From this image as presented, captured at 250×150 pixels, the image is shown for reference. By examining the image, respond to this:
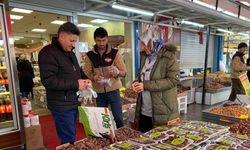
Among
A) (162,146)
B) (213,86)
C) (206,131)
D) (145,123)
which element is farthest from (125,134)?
(213,86)

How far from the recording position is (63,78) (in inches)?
78.5

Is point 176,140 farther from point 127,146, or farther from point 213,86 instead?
point 213,86

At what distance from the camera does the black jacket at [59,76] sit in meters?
1.89

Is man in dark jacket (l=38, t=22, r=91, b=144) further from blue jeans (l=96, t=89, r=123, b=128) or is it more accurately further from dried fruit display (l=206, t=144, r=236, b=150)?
dried fruit display (l=206, t=144, r=236, b=150)

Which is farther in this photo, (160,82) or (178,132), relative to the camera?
(160,82)

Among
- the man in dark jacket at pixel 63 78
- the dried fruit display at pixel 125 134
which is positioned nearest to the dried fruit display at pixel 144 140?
the dried fruit display at pixel 125 134

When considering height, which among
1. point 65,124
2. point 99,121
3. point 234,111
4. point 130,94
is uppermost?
point 99,121

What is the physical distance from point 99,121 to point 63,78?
0.70 m

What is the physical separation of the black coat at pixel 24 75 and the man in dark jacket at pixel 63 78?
4.23m

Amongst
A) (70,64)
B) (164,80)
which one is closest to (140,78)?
(164,80)

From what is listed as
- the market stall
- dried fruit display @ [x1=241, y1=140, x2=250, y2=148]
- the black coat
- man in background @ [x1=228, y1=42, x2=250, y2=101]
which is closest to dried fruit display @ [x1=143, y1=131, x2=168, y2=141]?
the market stall

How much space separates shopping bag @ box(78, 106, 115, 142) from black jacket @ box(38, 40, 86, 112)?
1.53 feet

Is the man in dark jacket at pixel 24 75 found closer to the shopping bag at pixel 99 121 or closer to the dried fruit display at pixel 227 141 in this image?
the shopping bag at pixel 99 121

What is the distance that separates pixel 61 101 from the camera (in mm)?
1990
